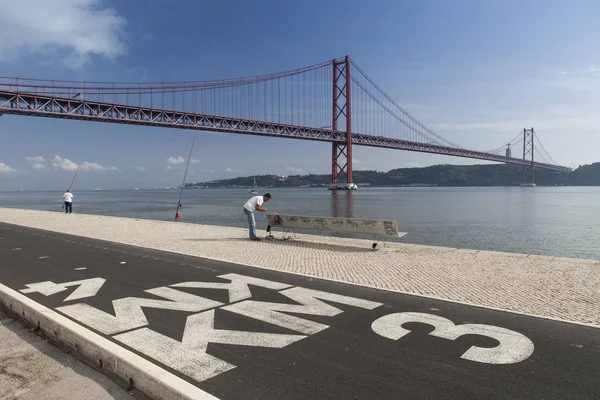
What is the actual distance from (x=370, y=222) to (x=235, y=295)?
5.36 metres

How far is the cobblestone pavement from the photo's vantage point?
18.5 feet

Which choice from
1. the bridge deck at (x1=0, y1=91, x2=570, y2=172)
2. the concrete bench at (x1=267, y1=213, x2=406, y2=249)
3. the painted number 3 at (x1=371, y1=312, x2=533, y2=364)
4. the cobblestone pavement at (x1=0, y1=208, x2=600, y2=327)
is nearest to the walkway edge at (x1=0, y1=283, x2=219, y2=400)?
the painted number 3 at (x1=371, y1=312, x2=533, y2=364)

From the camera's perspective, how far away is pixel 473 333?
4.29 m

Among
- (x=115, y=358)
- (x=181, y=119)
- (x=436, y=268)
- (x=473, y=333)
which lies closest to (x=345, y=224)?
(x=436, y=268)

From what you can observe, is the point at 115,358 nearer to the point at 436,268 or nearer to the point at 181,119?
the point at 436,268

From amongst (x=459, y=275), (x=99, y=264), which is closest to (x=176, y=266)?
(x=99, y=264)

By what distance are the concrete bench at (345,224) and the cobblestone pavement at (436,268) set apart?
0.43 metres

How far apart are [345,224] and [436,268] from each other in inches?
131

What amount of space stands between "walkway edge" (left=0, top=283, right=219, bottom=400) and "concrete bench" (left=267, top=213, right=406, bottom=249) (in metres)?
7.31

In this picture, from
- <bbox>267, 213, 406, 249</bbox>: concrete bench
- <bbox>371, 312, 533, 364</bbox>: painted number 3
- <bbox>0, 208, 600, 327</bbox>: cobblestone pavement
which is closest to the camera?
<bbox>371, 312, 533, 364</bbox>: painted number 3

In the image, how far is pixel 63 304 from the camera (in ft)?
17.6

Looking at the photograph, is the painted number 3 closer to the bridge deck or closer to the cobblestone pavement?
the cobblestone pavement

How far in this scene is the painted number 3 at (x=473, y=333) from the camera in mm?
3689

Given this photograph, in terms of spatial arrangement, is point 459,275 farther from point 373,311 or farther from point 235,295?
point 235,295
